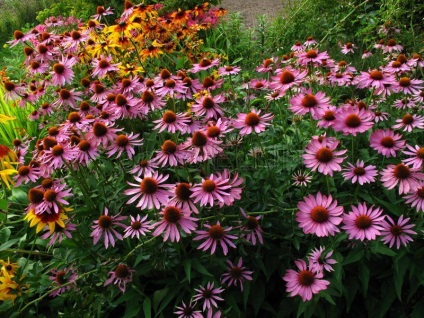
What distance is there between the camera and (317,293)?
1.66m

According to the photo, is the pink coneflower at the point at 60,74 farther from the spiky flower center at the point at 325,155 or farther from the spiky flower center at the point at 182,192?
the spiky flower center at the point at 325,155

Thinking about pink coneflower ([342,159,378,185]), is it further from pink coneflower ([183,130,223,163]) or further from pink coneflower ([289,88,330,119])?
pink coneflower ([183,130,223,163])

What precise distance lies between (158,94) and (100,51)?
872mm

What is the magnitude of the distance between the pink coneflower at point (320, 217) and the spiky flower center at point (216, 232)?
0.28 m

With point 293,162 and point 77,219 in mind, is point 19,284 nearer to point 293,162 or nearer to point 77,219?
point 77,219

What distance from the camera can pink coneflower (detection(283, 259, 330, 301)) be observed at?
162 centimetres

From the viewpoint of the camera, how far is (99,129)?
74.5 inches

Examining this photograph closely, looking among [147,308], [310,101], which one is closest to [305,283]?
[147,308]

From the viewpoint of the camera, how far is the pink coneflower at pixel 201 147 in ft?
5.66

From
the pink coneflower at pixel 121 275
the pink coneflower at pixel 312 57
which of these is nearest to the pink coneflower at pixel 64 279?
the pink coneflower at pixel 121 275

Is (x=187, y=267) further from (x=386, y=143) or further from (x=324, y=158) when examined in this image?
(x=386, y=143)

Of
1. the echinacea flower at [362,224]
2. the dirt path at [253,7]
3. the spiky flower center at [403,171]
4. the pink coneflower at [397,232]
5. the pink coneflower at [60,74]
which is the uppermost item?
the pink coneflower at [60,74]

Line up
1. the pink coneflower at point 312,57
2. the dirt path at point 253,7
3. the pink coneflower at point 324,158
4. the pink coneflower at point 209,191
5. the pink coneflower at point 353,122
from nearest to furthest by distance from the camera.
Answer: the pink coneflower at point 209,191 < the pink coneflower at point 324,158 < the pink coneflower at point 353,122 < the pink coneflower at point 312,57 < the dirt path at point 253,7

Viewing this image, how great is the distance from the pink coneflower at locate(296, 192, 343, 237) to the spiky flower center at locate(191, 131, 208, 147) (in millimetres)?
424
